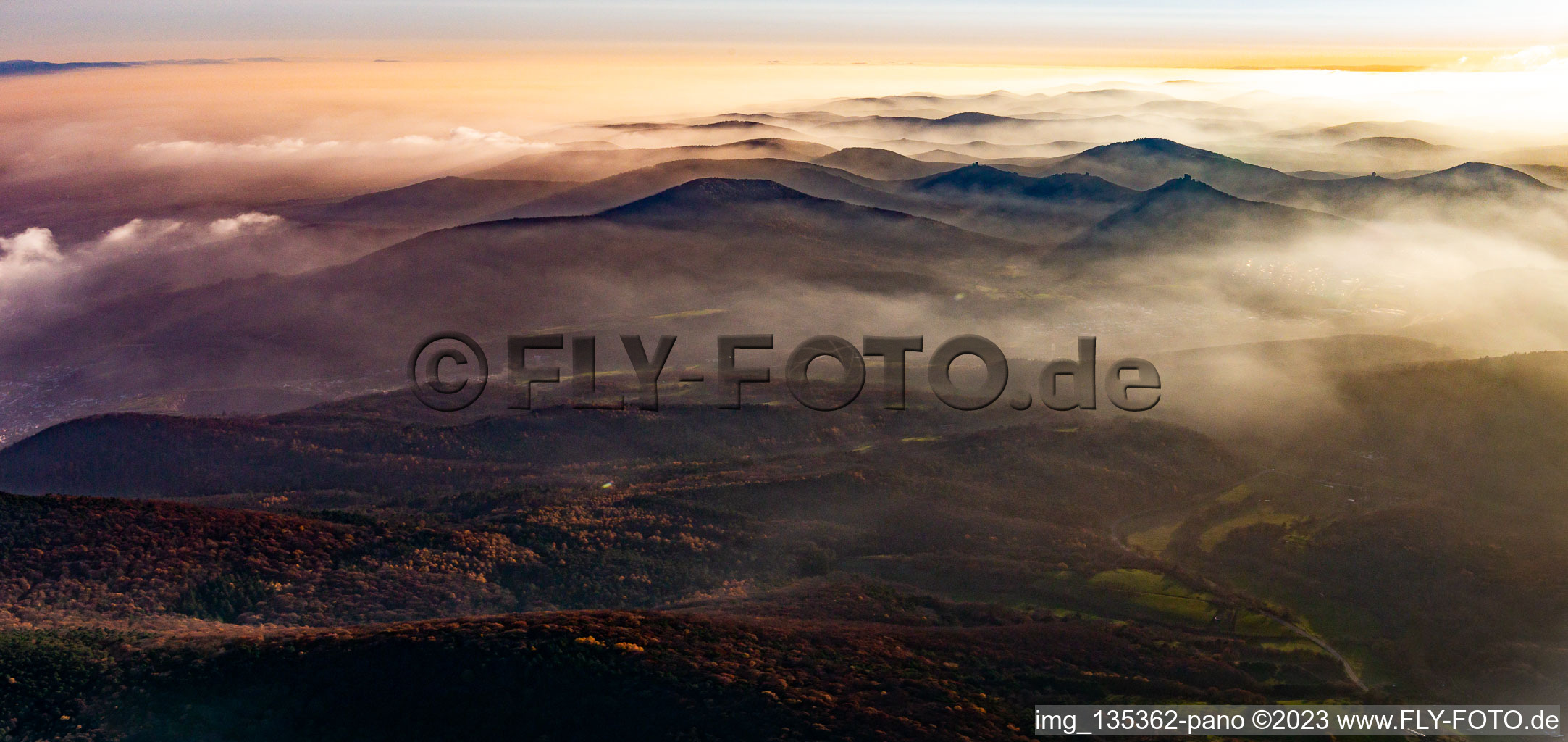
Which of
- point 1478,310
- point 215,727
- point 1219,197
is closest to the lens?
point 215,727

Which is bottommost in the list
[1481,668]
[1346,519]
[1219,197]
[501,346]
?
[1481,668]

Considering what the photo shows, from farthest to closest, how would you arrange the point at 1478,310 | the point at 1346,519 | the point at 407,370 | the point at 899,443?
the point at 407,370
the point at 1478,310
the point at 899,443
the point at 1346,519

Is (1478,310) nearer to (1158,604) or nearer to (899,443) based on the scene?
(899,443)

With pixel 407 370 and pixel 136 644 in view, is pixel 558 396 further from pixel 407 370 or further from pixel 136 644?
pixel 136 644

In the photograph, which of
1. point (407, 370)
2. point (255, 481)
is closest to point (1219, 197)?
point (407, 370)

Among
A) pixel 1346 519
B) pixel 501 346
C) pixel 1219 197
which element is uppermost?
pixel 1219 197

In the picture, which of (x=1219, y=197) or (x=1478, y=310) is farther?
(x=1219, y=197)

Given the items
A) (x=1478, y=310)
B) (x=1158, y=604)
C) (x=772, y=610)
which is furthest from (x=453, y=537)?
(x=1478, y=310)

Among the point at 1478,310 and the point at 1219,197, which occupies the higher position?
the point at 1219,197

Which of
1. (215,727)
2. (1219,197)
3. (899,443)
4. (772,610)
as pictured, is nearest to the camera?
(215,727)
